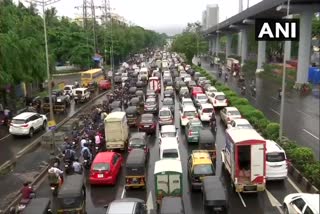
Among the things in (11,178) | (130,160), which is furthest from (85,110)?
(130,160)

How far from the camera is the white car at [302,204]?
13109 mm

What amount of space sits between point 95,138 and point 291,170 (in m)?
12.0

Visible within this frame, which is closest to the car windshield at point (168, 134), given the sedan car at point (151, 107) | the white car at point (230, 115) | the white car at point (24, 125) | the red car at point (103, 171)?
the red car at point (103, 171)

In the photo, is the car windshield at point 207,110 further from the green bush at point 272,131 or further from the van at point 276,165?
the van at point 276,165

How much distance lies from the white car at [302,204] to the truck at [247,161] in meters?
2.89

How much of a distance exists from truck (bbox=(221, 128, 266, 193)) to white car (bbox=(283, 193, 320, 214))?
2.89m

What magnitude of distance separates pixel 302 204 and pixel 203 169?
615cm

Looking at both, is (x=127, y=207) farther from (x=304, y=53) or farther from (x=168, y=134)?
(x=304, y=53)

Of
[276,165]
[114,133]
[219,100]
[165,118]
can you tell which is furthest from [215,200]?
[219,100]

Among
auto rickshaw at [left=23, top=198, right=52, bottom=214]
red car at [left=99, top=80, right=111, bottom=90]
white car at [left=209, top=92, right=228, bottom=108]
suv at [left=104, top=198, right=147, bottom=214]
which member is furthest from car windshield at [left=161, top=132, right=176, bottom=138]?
red car at [left=99, top=80, right=111, bottom=90]

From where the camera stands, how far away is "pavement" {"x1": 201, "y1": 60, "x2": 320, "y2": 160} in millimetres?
27608

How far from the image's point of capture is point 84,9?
96.9 metres

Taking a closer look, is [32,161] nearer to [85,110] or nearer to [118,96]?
[85,110]

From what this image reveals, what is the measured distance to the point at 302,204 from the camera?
13898mm
